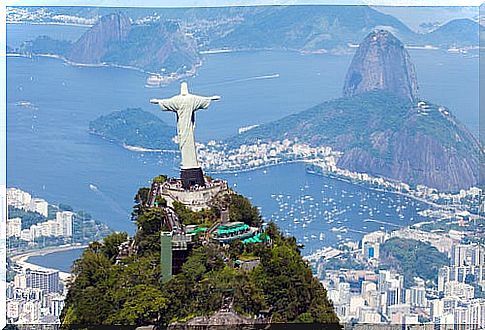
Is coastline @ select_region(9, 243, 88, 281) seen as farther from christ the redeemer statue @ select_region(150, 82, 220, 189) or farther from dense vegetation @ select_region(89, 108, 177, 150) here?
christ the redeemer statue @ select_region(150, 82, 220, 189)

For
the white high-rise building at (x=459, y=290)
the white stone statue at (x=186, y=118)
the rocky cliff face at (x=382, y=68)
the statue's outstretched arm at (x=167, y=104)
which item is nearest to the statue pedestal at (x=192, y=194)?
the white stone statue at (x=186, y=118)

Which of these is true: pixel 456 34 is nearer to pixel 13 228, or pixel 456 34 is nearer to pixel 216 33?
pixel 216 33

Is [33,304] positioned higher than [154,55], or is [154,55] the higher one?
[154,55]

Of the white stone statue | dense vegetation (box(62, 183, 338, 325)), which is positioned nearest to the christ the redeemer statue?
the white stone statue

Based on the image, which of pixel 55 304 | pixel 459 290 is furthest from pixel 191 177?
pixel 459 290

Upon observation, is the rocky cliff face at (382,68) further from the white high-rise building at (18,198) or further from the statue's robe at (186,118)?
the statue's robe at (186,118)

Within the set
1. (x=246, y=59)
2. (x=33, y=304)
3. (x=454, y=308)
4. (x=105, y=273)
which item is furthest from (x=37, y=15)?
(x=105, y=273)

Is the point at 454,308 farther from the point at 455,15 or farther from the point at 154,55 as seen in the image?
the point at 154,55
